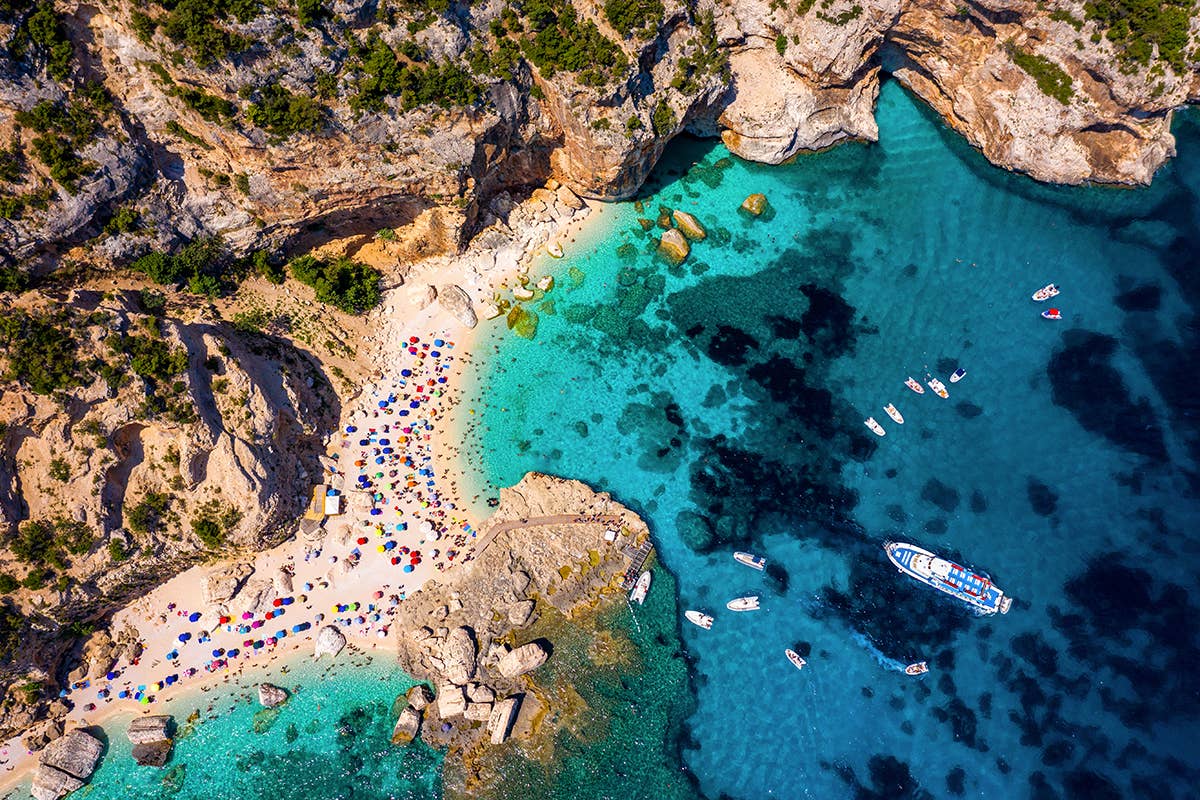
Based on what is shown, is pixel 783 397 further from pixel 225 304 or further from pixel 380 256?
pixel 225 304

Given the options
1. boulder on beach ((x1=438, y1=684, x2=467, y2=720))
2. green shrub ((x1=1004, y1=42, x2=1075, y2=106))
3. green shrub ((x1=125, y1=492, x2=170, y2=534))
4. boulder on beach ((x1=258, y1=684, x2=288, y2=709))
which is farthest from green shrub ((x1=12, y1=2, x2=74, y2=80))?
green shrub ((x1=1004, y1=42, x2=1075, y2=106))

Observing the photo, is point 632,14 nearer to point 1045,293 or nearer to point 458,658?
point 1045,293

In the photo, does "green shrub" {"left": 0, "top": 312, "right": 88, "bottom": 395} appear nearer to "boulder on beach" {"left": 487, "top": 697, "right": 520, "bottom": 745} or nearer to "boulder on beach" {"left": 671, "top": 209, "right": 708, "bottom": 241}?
"boulder on beach" {"left": 487, "top": 697, "right": 520, "bottom": 745}

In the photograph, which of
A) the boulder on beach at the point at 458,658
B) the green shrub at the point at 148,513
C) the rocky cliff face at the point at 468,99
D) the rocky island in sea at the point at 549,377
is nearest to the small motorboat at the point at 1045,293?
the rocky island in sea at the point at 549,377

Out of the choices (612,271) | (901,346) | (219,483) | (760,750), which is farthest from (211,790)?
(901,346)

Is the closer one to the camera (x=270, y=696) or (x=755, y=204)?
(x=270, y=696)

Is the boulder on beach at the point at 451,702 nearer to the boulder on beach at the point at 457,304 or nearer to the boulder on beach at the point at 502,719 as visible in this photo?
the boulder on beach at the point at 502,719

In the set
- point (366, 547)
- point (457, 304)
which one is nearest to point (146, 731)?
point (366, 547)
